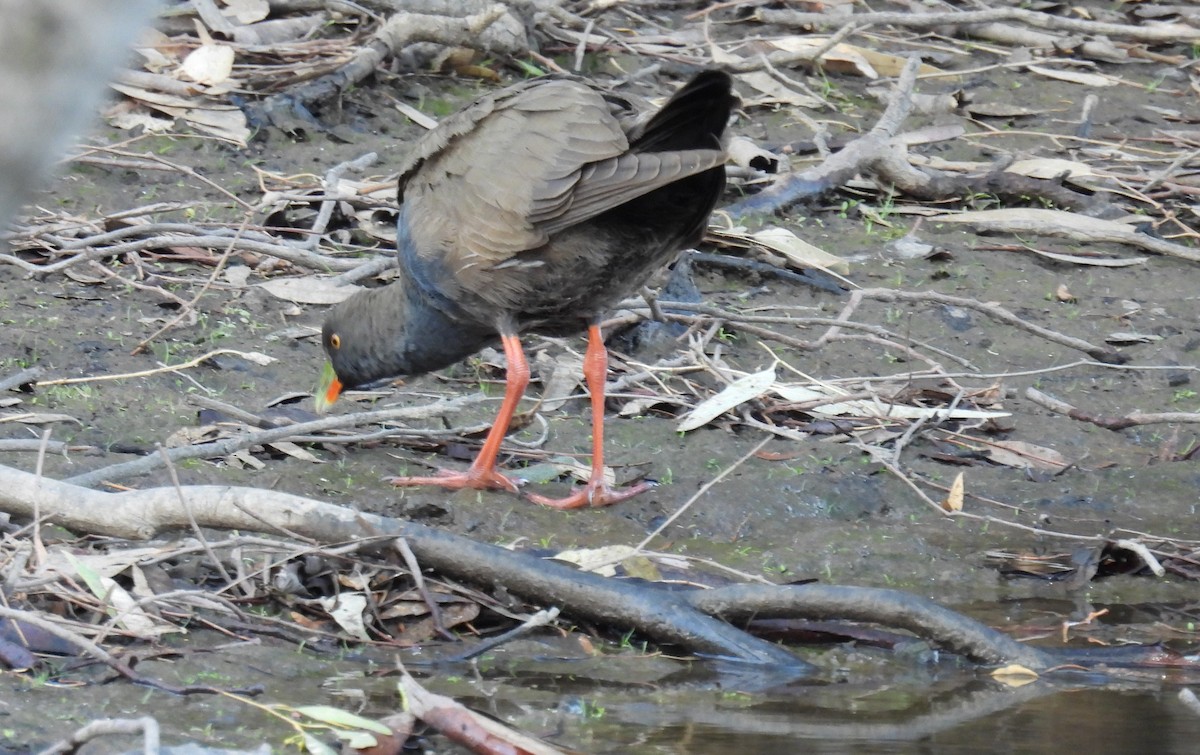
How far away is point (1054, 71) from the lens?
1022 centimetres

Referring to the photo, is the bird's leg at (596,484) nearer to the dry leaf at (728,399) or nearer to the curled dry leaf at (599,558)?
the dry leaf at (728,399)

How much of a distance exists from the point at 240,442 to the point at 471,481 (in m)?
0.82

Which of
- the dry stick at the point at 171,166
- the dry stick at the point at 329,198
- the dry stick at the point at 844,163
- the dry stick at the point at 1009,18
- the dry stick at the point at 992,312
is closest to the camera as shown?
the dry stick at the point at 992,312

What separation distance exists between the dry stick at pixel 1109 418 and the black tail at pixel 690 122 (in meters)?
2.32

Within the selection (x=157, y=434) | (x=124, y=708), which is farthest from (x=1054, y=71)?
(x=124, y=708)

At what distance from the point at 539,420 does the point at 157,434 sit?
1461 millimetres

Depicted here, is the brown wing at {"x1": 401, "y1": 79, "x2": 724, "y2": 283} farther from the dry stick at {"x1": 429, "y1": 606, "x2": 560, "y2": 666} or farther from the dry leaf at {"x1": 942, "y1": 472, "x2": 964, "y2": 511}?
the dry leaf at {"x1": 942, "y1": 472, "x2": 964, "y2": 511}

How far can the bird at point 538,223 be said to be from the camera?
465 centimetres

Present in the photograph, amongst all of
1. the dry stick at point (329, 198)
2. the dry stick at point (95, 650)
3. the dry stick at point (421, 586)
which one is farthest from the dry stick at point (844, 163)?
the dry stick at point (95, 650)

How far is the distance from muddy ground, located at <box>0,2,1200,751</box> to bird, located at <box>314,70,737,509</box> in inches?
14.4

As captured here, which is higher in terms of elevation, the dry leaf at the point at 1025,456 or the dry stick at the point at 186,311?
the dry stick at the point at 186,311

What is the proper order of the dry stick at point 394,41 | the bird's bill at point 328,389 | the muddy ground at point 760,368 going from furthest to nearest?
the dry stick at point 394,41 < the bird's bill at point 328,389 < the muddy ground at point 760,368

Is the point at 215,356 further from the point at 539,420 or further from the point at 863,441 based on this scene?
the point at 863,441

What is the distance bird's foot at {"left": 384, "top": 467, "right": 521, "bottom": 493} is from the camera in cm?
513
